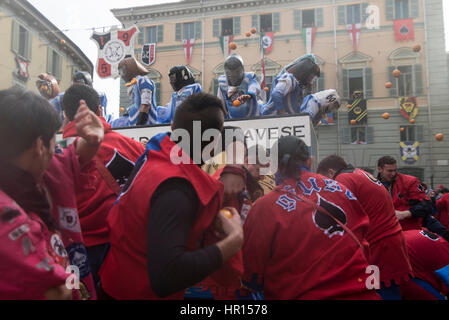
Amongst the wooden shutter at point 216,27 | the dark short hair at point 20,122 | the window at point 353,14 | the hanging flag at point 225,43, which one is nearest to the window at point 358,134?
the window at point 353,14

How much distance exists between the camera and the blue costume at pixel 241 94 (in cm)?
499

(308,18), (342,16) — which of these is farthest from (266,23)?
(342,16)

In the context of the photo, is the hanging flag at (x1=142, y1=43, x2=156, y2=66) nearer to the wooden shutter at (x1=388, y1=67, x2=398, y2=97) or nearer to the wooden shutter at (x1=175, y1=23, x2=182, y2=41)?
the wooden shutter at (x1=175, y1=23, x2=182, y2=41)

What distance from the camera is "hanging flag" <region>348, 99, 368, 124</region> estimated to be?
20.2 m

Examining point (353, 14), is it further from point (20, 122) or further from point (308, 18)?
point (20, 122)

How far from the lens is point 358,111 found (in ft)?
66.8

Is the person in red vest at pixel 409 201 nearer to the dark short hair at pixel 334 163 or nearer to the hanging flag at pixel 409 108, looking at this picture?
the dark short hair at pixel 334 163

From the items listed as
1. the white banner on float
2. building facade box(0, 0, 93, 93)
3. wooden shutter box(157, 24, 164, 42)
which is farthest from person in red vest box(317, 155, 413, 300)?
wooden shutter box(157, 24, 164, 42)

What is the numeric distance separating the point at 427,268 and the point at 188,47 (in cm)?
2130

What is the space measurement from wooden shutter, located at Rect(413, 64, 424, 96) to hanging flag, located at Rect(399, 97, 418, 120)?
769 mm

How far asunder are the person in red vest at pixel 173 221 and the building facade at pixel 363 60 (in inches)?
725
